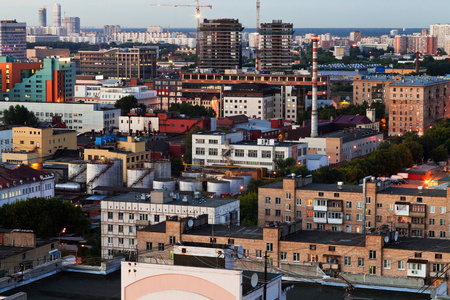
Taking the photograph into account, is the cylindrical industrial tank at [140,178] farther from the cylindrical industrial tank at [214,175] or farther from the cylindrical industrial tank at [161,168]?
the cylindrical industrial tank at [214,175]

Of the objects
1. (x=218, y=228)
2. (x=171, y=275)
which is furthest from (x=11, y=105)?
(x=171, y=275)

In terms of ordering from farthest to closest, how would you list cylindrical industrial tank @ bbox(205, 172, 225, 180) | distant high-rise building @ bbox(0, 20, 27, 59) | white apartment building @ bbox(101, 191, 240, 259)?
distant high-rise building @ bbox(0, 20, 27, 59), cylindrical industrial tank @ bbox(205, 172, 225, 180), white apartment building @ bbox(101, 191, 240, 259)

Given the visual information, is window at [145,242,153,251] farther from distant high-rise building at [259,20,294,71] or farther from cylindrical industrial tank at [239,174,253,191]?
distant high-rise building at [259,20,294,71]

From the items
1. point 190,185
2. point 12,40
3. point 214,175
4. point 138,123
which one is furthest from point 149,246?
point 12,40

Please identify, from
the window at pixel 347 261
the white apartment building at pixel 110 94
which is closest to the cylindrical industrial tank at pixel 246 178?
the window at pixel 347 261

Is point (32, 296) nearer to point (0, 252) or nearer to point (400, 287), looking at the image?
point (0, 252)

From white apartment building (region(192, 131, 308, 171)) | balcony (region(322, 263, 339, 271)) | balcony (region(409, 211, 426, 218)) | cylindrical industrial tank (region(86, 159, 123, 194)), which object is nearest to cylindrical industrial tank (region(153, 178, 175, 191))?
cylindrical industrial tank (region(86, 159, 123, 194))
